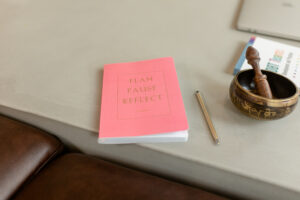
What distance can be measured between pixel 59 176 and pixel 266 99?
487mm

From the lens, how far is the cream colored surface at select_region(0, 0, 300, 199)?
1.57 feet

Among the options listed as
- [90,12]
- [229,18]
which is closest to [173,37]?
[229,18]

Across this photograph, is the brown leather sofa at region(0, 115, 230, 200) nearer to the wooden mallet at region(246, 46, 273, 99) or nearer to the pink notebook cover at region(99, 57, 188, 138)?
the pink notebook cover at region(99, 57, 188, 138)

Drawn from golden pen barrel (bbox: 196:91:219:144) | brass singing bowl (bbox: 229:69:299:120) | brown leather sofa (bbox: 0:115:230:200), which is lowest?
brown leather sofa (bbox: 0:115:230:200)

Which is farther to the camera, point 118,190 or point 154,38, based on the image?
point 154,38

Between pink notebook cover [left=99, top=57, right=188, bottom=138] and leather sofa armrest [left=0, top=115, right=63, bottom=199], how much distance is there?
0.64ft

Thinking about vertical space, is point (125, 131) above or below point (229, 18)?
below

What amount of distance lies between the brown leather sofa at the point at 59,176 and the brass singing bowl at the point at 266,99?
0.21 m

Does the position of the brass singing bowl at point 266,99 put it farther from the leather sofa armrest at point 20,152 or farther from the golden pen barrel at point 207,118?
the leather sofa armrest at point 20,152

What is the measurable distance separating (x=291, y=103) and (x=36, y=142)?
23.3 inches

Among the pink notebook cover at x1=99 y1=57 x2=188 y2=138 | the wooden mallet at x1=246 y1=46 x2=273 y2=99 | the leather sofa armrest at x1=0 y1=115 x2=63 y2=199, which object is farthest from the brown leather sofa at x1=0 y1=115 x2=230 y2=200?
the wooden mallet at x1=246 y1=46 x2=273 y2=99

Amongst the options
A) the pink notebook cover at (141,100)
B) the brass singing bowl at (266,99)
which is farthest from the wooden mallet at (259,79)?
the pink notebook cover at (141,100)

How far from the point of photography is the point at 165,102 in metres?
0.56

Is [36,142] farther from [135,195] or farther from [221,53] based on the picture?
[221,53]
